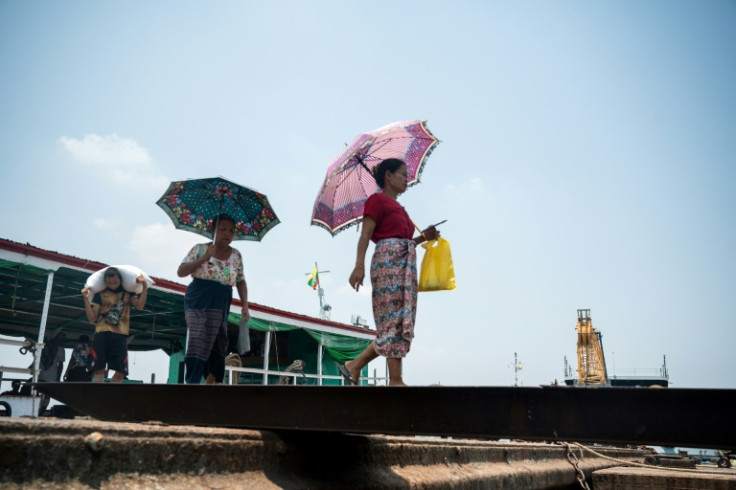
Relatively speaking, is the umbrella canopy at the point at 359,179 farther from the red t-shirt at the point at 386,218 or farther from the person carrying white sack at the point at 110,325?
the person carrying white sack at the point at 110,325

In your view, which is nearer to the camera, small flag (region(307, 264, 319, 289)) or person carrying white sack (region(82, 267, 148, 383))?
person carrying white sack (region(82, 267, 148, 383))

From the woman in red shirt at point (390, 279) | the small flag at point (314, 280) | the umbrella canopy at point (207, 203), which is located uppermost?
the small flag at point (314, 280)

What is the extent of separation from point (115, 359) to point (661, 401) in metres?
5.14

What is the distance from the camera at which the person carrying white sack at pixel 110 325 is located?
17.8 feet

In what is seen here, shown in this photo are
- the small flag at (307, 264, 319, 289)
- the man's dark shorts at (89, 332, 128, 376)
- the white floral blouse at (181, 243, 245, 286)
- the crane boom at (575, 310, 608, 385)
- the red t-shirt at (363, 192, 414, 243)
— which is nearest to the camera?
the red t-shirt at (363, 192, 414, 243)

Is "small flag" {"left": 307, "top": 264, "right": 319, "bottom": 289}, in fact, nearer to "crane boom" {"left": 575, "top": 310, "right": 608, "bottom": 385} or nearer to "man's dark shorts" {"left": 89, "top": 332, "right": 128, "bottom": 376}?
"man's dark shorts" {"left": 89, "top": 332, "right": 128, "bottom": 376}

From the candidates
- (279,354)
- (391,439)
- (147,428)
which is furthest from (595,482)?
(279,354)

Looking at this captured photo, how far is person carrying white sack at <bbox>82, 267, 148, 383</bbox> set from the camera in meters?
5.43

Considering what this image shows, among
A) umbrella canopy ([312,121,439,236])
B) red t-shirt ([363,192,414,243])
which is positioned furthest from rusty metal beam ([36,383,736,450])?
umbrella canopy ([312,121,439,236])

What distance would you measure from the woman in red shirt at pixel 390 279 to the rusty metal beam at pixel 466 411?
1438 millimetres

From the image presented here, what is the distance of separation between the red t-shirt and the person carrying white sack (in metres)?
3.03

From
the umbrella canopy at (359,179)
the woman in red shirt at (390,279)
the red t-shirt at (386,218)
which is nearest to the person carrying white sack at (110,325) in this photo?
the umbrella canopy at (359,179)

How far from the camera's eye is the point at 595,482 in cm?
315

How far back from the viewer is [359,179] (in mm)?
5195
